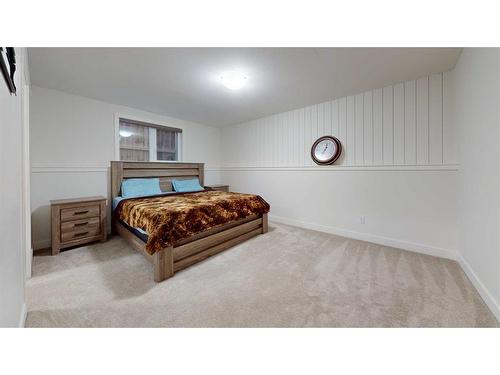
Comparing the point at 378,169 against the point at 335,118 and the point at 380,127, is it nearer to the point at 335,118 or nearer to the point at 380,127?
the point at 380,127

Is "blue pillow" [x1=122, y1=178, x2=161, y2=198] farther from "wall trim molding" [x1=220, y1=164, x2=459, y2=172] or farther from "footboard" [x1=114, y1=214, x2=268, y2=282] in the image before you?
"wall trim molding" [x1=220, y1=164, x2=459, y2=172]

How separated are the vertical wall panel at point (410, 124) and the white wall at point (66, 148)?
162 inches

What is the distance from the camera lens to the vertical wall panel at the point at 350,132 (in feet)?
9.73

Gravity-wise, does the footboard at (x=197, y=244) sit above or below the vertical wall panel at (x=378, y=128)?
below

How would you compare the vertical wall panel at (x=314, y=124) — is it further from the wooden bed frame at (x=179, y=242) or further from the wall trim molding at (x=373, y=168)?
the wooden bed frame at (x=179, y=242)

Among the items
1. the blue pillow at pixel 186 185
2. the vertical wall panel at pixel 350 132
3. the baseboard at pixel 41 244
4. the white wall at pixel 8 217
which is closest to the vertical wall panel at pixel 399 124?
the vertical wall panel at pixel 350 132

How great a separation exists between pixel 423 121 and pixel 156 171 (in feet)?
13.5

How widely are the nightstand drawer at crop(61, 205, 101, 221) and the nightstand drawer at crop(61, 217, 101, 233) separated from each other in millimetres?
50

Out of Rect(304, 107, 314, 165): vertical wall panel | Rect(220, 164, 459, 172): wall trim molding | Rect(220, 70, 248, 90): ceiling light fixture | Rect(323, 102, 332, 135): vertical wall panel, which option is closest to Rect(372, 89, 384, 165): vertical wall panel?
Rect(220, 164, 459, 172): wall trim molding

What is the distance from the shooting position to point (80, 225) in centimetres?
259

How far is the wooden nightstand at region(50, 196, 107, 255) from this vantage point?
239cm

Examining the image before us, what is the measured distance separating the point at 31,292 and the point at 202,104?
299 cm
